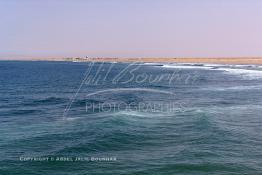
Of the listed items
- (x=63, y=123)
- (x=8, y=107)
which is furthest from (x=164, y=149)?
(x=8, y=107)

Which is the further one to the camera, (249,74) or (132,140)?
(249,74)

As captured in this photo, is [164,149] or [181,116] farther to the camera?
[181,116]

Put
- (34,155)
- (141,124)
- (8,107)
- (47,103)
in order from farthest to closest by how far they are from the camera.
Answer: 1. (47,103)
2. (8,107)
3. (141,124)
4. (34,155)

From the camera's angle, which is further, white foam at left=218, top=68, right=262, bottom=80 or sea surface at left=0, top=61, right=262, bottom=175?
white foam at left=218, top=68, right=262, bottom=80

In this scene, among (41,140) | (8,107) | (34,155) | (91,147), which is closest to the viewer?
(34,155)

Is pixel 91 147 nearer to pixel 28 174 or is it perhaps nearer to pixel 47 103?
pixel 28 174

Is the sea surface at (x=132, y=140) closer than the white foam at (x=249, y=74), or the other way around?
the sea surface at (x=132, y=140)

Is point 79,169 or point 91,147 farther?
point 91,147

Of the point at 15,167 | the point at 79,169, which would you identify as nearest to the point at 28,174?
the point at 15,167

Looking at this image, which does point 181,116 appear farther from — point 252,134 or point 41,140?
point 41,140
